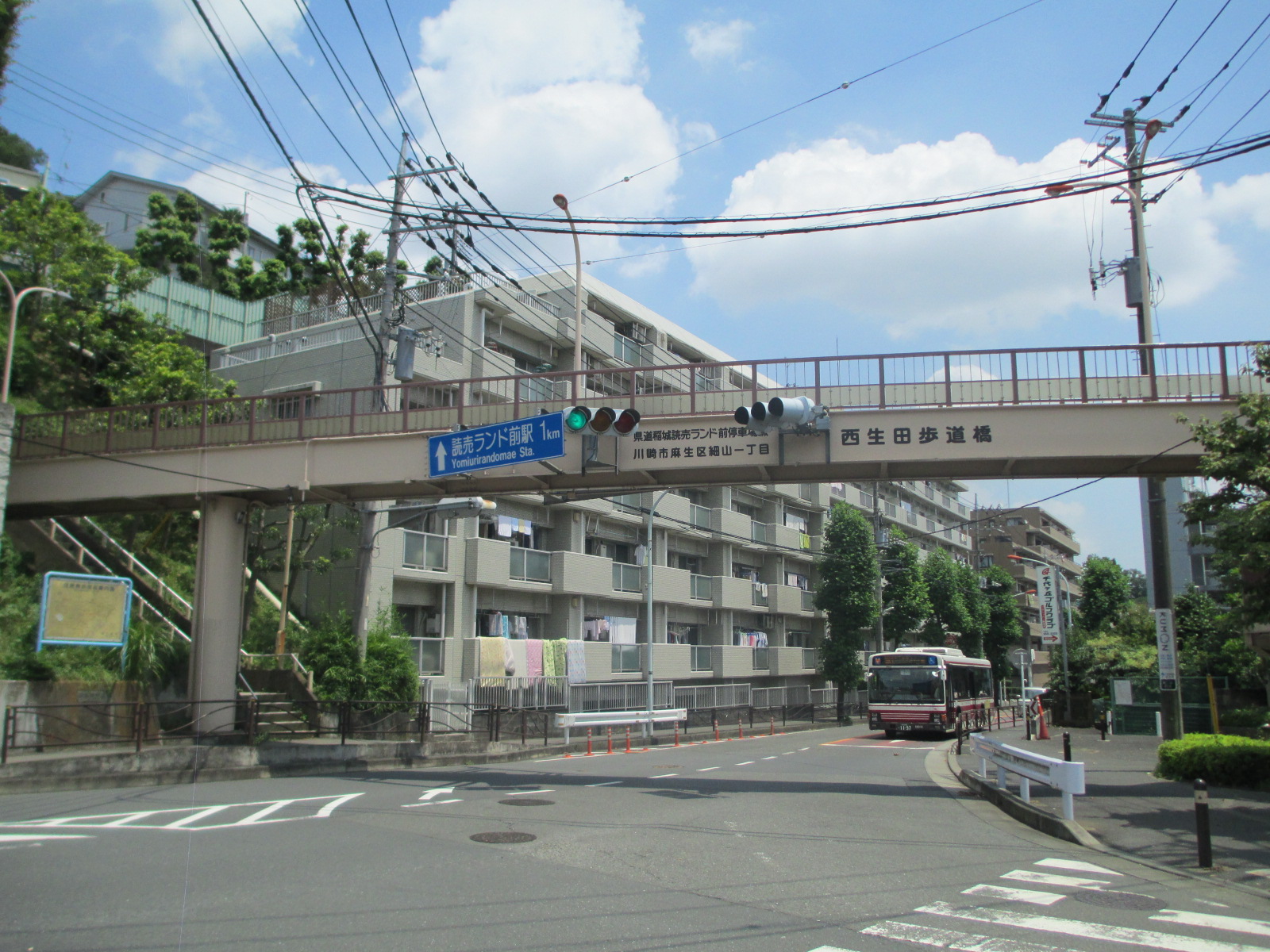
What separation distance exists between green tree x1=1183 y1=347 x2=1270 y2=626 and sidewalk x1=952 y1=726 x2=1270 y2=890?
299 centimetres

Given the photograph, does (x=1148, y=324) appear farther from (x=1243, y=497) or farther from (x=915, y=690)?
(x=915, y=690)

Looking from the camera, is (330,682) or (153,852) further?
(330,682)

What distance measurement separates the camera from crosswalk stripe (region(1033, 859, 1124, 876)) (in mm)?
9620

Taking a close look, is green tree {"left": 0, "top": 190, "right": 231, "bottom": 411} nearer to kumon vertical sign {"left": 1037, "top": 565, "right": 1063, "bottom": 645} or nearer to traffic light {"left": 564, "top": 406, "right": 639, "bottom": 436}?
traffic light {"left": 564, "top": 406, "right": 639, "bottom": 436}

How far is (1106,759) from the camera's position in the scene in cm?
2227

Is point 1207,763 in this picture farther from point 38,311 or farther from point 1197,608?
point 38,311

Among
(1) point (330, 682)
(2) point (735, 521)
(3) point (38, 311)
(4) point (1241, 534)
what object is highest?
(3) point (38, 311)

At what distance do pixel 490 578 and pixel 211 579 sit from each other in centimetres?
1197

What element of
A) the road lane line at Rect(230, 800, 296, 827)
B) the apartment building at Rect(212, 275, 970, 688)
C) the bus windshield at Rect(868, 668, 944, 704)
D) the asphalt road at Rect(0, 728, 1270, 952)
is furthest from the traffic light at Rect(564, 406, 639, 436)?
the bus windshield at Rect(868, 668, 944, 704)

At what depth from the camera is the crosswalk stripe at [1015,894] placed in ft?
26.8

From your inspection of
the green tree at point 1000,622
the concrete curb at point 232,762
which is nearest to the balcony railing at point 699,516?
the concrete curb at point 232,762

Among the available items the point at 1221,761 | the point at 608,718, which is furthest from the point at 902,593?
the point at 1221,761

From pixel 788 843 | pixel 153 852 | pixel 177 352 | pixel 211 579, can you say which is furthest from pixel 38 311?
pixel 788 843

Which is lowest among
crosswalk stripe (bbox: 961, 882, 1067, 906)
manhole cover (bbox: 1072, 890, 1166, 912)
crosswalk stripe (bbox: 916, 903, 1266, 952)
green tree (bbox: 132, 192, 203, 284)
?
manhole cover (bbox: 1072, 890, 1166, 912)
